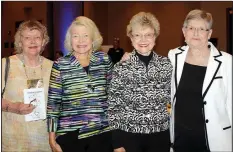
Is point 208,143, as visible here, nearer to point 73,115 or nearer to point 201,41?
point 201,41

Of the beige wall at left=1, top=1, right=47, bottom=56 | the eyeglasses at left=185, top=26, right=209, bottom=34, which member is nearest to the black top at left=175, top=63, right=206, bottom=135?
the eyeglasses at left=185, top=26, right=209, bottom=34

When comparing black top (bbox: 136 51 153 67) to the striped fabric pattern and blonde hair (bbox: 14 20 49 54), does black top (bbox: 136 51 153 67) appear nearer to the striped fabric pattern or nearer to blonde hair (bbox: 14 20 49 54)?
the striped fabric pattern

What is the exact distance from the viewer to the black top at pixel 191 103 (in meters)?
2.62

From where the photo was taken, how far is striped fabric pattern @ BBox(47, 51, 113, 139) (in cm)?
250

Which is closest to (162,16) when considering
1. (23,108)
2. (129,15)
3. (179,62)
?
(129,15)

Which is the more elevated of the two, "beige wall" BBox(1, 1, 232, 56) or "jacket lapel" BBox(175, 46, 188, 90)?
"beige wall" BBox(1, 1, 232, 56)

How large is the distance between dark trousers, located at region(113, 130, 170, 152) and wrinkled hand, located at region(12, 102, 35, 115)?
0.80m

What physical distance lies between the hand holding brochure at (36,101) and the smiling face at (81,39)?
0.53 metres

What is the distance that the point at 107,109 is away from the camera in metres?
2.55

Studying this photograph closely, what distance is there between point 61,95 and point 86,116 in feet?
0.83

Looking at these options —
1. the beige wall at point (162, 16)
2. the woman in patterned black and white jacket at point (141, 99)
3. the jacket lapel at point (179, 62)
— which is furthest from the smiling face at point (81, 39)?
the beige wall at point (162, 16)

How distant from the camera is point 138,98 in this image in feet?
7.91

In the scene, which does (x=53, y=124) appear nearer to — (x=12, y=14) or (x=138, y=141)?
(x=138, y=141)

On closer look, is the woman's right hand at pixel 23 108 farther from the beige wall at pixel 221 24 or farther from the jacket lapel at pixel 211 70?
the beige wall at pixel 221 24
